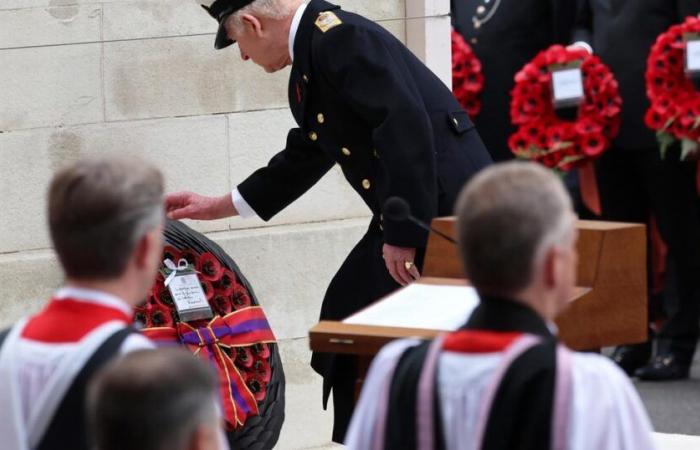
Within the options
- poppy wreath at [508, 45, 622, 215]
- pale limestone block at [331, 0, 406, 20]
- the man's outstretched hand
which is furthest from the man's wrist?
poppy wreath at [508, 45, 622, 215]

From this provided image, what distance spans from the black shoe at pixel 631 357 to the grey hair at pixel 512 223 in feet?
16.1

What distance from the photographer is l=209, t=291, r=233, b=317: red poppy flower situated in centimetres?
465

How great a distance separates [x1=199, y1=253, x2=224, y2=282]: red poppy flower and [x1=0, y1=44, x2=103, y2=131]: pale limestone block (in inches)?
45.6

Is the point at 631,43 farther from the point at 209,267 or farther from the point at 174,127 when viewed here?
the point at 209,267

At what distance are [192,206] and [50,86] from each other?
1.03m

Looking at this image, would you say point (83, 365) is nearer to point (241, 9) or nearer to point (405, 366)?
point (405, 366)

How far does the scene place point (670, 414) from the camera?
6465 mm

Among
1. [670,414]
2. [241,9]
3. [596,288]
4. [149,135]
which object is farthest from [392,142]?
[670,414]

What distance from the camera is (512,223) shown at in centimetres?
241

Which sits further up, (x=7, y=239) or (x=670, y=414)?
(x=7, y=239)

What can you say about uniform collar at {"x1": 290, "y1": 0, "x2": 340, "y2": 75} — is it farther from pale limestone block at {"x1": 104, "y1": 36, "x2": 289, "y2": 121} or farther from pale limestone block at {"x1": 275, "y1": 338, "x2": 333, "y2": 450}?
pale limestone block at {"x1": 275, "y1": 338, "x2": 333, "y2": 450}

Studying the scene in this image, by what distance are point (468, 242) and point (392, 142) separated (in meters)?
1.83

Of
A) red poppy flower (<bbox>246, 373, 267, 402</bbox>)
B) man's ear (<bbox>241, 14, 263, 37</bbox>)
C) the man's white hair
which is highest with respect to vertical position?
the man's white hair

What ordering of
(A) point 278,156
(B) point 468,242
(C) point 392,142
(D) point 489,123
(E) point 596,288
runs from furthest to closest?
(D) point 489,123 < (A) point 278,156 < (C) point 392,142 < (E) point 596,288 < (B) point 468,242
